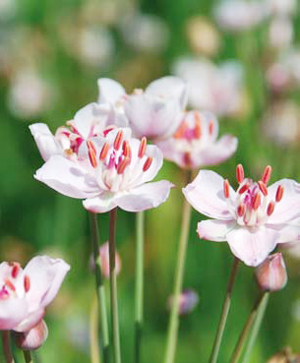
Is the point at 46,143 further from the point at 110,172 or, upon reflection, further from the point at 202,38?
the point at 202,38

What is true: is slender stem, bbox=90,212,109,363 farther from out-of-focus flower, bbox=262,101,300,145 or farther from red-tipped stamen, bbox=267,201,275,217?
out-of-focus flower, bbox=262,101,300,145

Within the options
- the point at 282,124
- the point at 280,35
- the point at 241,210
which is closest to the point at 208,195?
the point at 241,210

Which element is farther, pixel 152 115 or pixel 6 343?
pixel 152 115

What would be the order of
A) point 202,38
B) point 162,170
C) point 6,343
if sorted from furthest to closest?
point 202,38
point 162,170
point 6,343

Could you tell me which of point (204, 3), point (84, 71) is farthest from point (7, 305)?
point (204, 3)

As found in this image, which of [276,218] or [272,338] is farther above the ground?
[276,218]

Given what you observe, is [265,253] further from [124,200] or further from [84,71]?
[84,71]
